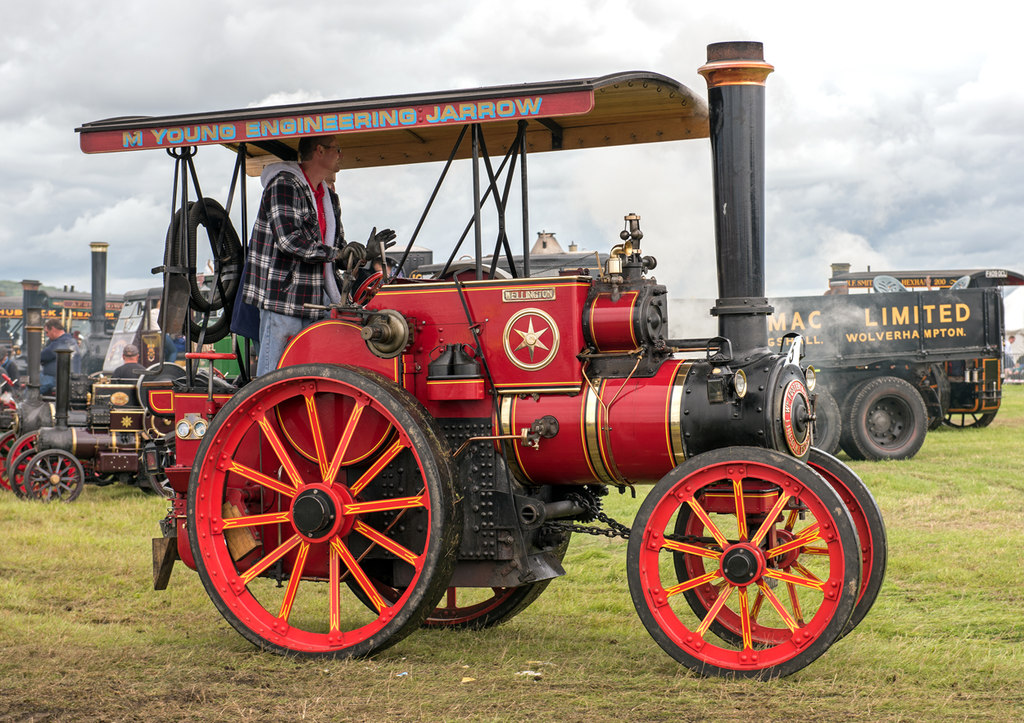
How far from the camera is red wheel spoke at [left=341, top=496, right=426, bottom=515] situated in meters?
4.48

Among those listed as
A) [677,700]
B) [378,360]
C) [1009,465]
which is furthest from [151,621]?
[1009,465]

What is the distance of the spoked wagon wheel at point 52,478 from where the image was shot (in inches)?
415

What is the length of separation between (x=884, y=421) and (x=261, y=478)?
33.6 ft

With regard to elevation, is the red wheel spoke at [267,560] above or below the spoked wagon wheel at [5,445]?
below

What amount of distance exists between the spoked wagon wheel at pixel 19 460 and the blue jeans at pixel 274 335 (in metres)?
6.47

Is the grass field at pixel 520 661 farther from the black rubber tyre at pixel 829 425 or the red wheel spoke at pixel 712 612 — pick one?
the black rubber tyre at pixel 829 425

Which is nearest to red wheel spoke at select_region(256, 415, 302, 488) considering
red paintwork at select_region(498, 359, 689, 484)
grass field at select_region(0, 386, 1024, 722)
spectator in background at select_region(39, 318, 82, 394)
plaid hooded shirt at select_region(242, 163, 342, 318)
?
plaid hooded shirt at select_region(242, 163, 342, 318)

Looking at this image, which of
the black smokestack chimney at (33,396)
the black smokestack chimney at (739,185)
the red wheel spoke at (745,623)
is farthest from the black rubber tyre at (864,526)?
the black smokestack chimney at (33,396)

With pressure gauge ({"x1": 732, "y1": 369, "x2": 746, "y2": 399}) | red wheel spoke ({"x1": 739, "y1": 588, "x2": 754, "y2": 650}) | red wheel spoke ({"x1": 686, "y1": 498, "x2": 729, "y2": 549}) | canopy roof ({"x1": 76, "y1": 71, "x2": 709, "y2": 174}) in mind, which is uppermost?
canopy roof ({"x1": 76, "y1": 71, "x2": 709, "y2": 174})

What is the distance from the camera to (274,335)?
5098 millimetres

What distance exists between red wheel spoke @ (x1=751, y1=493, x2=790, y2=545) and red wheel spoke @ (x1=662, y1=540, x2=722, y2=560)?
0.47ft

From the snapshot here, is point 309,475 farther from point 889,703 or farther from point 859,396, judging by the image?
point 859,396

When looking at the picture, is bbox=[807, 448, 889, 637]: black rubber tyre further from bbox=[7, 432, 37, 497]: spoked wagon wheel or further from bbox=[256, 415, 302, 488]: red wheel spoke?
bbox=[7, 432, 37, 497]: spoked wagon wheel

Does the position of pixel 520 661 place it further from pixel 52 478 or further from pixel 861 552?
pixel 52 478
